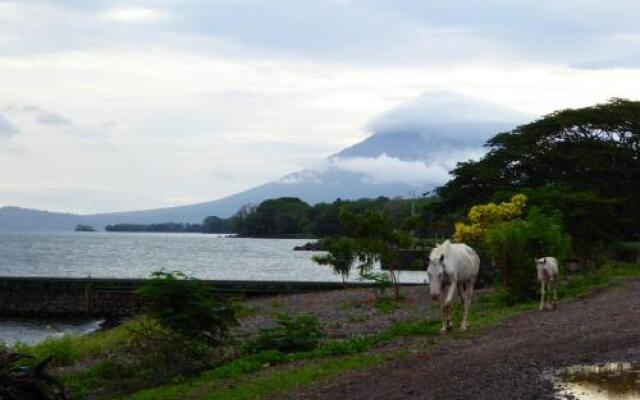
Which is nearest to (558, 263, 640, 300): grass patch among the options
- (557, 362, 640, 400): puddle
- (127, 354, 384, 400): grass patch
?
(127, 354, 384, 400): grass patch

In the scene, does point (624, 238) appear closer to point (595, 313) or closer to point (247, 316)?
point (247, 316)

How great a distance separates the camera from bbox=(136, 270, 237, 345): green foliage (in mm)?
16797

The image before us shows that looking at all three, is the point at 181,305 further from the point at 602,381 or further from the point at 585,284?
the point at 585,284

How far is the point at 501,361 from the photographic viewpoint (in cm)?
1474

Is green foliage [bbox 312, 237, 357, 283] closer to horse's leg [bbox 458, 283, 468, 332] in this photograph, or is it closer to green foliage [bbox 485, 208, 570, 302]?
green foliage [bbox 485, 208, 570, 302]

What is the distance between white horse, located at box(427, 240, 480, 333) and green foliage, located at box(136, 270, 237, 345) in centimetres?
502

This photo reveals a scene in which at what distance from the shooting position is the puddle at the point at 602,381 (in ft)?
38.5

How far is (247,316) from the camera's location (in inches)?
1304

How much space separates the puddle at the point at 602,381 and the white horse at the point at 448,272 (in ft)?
18.3

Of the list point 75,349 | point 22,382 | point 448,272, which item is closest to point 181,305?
point 448,272

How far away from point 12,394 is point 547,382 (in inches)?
284

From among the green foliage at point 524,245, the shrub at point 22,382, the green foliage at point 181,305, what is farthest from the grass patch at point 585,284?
the shrub at point 22,382

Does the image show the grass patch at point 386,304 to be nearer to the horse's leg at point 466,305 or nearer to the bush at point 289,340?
the horse's leg at point 466,305

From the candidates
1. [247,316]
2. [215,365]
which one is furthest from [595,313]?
[247,316]
